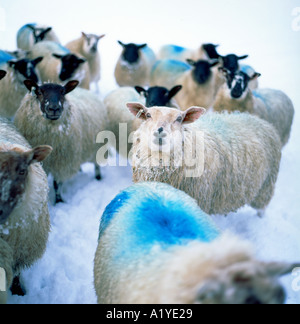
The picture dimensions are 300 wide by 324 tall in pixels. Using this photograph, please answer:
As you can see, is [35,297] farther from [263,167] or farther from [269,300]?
[263,167]

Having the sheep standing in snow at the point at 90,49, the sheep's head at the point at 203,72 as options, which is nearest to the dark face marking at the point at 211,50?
the sheep's head at the point at 203,72

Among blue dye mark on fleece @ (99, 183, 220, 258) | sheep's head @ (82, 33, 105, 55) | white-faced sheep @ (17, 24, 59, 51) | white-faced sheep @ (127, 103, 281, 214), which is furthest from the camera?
white-faced sheep @ (17, 24, 59, 51)

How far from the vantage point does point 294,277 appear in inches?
116

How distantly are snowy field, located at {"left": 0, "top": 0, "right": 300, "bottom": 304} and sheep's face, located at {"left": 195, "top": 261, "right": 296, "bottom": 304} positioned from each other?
6.09 ft

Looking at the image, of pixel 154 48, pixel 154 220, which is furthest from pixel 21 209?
pixel 154 48

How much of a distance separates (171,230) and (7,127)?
7.42ft

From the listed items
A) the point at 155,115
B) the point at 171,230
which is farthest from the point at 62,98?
the point at 171,230

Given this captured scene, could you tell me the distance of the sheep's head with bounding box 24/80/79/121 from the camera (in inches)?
120

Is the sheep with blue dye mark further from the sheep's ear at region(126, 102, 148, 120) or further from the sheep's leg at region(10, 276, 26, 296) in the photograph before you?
the sheep's leg at region(10, 276, 26, 296)

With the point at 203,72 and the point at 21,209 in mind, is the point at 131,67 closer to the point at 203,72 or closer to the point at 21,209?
the point at 203,72

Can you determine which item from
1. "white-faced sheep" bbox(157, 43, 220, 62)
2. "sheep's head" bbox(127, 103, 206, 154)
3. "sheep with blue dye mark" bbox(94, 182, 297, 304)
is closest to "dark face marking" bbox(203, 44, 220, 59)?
"white-faced sheep" bbox(157, 43, 220, 62)

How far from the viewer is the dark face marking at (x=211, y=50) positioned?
6.56 m

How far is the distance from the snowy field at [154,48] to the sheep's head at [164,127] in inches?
56.5

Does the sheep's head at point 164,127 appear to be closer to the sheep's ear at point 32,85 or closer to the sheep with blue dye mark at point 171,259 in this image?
the sheep with blue dye mark at point 171,259
